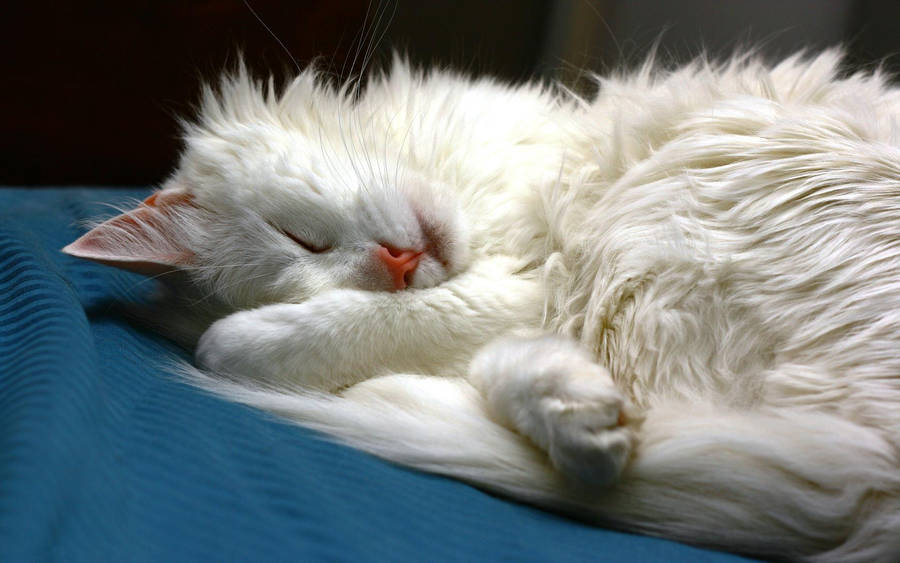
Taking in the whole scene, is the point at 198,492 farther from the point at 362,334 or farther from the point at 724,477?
the point at 724,477

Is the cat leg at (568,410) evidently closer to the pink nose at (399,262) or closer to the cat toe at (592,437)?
the cat toe at (592,437)

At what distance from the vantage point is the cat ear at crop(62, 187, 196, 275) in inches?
42.2

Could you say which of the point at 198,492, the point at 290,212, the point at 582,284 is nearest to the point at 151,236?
the point at 290,212

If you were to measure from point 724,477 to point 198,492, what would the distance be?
485 mm

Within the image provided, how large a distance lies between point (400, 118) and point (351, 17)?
3.15 feet

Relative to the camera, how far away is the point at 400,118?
1.18m

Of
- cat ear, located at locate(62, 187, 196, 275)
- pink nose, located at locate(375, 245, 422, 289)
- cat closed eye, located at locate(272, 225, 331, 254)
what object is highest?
pink nose, located at locate(375, 245, 422, 289)

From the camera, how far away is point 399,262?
0.96 metres

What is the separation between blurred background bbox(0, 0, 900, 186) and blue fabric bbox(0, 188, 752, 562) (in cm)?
120

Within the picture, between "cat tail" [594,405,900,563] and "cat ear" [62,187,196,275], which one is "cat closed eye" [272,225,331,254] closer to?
"cat ear" [62,187,196,275]

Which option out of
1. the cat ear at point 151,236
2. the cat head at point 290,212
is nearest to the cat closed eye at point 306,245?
the cat head at point 290,212

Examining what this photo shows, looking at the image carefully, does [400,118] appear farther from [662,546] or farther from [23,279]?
[662,546]

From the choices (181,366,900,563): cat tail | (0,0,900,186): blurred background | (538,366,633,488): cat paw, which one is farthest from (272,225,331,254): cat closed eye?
(0,0,900,186): blurred background

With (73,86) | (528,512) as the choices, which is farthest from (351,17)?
(528,512)
